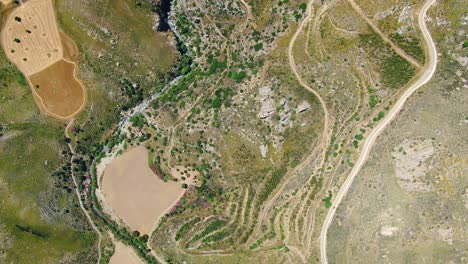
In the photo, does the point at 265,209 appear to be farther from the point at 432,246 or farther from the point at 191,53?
the point at 191,53

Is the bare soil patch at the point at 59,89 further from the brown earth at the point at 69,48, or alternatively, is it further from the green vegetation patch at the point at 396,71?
the green vegetation patch at the point at 396,71

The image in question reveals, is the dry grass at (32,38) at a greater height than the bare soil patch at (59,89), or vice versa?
the dry grass at (32,38)

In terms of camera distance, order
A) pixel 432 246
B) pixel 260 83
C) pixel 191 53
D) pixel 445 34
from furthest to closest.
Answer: pixel 191 53, pixel 260 83, pixel 445 34, pixel 432 246

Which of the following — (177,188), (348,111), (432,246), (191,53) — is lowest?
(432,246)

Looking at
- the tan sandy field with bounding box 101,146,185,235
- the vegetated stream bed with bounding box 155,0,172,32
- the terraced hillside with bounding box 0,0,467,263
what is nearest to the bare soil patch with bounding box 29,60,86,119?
the terraced hillside with bounding box 0,0,467,263

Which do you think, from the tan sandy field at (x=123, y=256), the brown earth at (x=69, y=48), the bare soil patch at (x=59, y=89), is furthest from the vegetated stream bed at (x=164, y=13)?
the tan sandy field at (x=123, y=256)

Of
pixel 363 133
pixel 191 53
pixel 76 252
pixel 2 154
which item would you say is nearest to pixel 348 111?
pixel 363 133

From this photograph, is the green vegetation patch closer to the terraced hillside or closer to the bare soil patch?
the terraced hillside

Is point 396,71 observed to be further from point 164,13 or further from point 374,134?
point 164,13

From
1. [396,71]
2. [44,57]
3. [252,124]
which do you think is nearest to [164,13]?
[44,57]
